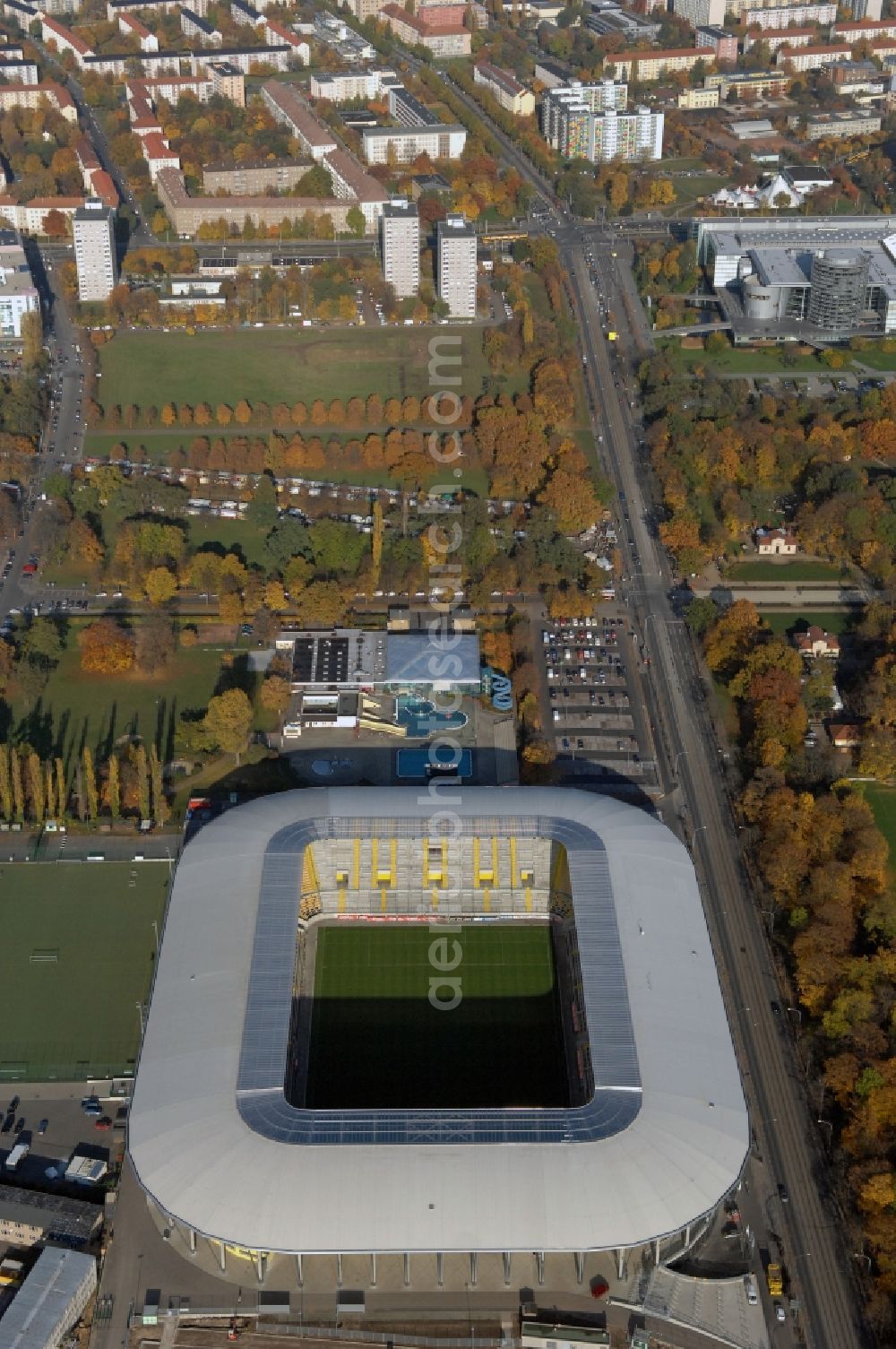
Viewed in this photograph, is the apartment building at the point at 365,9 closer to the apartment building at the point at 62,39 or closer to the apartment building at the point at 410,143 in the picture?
the apartment building at the point at 62,39

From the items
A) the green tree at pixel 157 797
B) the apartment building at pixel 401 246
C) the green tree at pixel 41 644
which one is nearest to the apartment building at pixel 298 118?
the apartment building at pixel 401 246

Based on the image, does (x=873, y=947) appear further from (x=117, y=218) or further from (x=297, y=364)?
(x=117, y=218)

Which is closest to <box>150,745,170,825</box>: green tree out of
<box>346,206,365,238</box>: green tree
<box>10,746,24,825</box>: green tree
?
<box>10,746,24,825</box>: green tree

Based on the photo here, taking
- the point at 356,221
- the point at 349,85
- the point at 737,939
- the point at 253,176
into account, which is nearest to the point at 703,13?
the point at 349,85

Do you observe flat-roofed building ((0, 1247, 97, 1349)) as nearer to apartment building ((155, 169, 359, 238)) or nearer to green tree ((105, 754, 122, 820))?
green tree ((105, 754, 122, 820))

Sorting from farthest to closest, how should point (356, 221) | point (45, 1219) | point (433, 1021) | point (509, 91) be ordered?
point (509, 91)
point (356, 221)
point (433, 1021)
point (45, 1219)

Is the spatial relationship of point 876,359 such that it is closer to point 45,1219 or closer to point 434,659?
point 434,659

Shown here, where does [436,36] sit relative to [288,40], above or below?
above
